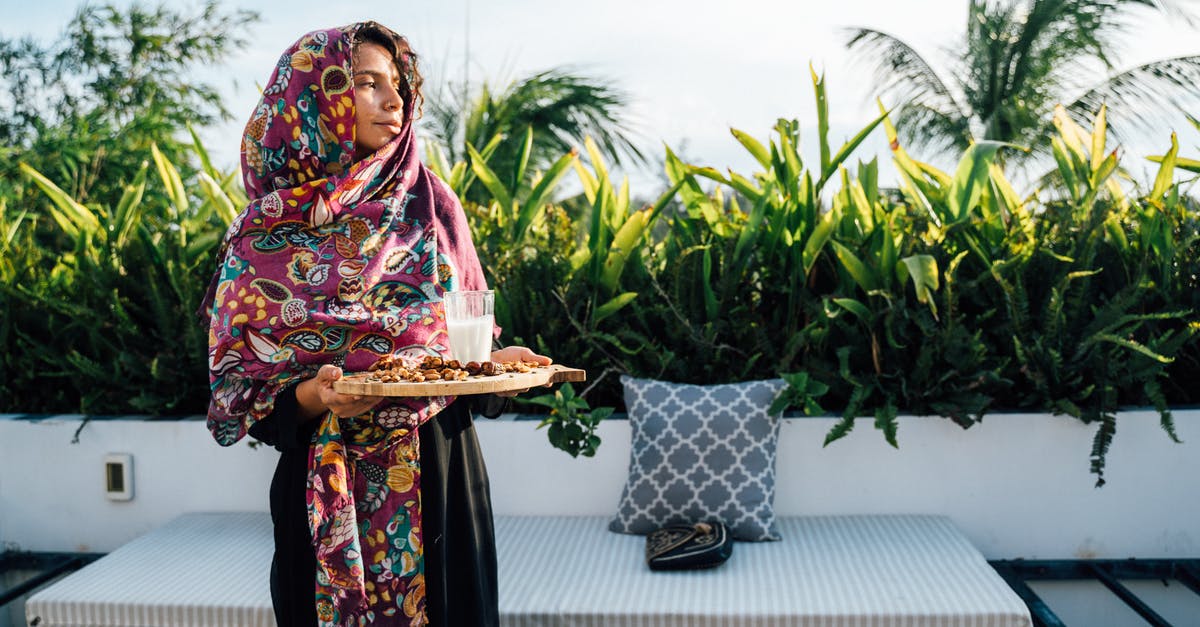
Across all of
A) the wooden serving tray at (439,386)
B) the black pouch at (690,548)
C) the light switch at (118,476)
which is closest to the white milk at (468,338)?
the wooden serving tray at (439,386)

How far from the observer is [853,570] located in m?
2.26

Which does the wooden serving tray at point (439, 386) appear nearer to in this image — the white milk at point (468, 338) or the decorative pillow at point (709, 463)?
the white milk at point (468, 338)

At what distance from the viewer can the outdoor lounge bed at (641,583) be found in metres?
2.04

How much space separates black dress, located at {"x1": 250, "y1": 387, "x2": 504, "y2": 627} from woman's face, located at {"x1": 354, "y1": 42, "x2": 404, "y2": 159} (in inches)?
18.2

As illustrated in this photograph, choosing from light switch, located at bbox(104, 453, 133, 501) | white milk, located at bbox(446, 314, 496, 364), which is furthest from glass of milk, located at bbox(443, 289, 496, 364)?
light switch, located at bbox(104, 453, 133, 501)

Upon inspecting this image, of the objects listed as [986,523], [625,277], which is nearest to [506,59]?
[625,277]

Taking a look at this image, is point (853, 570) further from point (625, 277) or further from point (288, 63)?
point (288, 63)

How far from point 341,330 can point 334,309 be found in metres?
0.04

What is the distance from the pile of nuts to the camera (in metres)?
1.34

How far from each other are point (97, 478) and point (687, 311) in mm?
1863

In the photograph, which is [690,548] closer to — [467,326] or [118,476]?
[467,326]

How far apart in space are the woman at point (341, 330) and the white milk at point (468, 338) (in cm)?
15

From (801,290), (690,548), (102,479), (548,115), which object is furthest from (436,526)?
(548,115)

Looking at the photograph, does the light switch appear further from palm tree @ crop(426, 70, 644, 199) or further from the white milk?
palm tree @ crop(426, 70, 644, 199)
